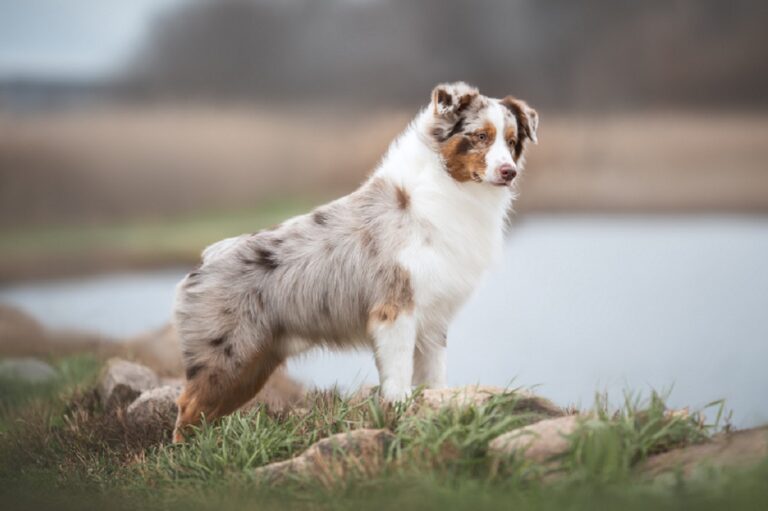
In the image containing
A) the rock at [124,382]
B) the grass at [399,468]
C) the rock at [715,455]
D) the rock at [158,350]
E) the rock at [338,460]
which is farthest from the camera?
the rock at [158,350]

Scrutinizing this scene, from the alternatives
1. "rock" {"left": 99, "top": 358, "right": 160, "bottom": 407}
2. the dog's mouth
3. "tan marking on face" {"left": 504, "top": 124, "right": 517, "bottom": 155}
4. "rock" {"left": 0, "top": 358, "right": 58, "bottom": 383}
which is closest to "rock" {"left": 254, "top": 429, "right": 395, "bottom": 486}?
the dog's mouth

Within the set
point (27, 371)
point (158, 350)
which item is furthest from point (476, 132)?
point (27, 371)

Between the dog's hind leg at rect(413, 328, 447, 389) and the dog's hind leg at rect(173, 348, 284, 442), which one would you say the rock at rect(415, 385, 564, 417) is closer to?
the dog's hind leg at rect(413, 328, 447, 389)

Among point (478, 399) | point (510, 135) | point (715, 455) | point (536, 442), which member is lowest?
point (715, 455)

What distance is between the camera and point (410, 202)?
17.4 ft

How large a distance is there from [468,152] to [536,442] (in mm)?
1697

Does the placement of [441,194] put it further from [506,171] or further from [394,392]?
[394,392]

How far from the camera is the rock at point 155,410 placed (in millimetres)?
5996

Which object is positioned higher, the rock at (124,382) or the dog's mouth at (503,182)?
the dog's mouth at (503,182)

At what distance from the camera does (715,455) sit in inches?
169

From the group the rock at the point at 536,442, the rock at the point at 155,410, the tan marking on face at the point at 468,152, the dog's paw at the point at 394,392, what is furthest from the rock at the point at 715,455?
the rock at the point at 155,410

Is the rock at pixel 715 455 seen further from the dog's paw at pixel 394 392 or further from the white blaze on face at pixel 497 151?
the white blaze on face at pixel 497 151

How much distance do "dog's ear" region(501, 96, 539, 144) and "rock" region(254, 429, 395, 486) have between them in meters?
1.93

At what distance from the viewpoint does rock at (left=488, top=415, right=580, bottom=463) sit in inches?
171
